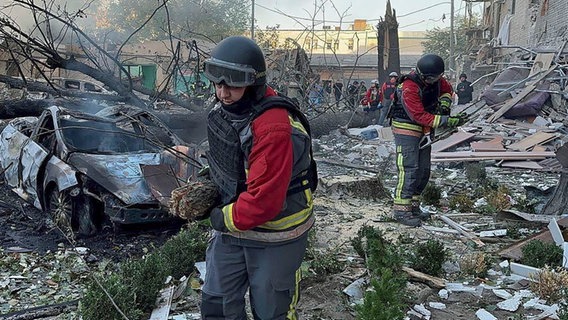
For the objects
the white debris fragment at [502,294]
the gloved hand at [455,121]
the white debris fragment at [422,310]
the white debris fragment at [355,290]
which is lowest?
the white debris fragment at [502,294]

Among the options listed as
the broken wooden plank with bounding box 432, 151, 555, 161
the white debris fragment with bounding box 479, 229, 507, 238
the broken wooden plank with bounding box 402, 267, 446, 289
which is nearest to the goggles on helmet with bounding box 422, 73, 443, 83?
the white debris fragment with bounding box 479, 229, 507, 238

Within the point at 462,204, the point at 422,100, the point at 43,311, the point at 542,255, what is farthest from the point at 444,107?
the point at 43,311

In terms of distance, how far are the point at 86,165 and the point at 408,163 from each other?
3.40 m

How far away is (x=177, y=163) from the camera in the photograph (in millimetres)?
6395

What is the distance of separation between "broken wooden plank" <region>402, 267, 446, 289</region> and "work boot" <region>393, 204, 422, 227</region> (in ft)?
5.88

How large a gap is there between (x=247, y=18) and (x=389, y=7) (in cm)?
1964

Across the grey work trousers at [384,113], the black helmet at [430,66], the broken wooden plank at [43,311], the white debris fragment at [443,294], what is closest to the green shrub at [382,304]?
the white debris fragment at [443,294]

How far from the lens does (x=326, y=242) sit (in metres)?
5.88

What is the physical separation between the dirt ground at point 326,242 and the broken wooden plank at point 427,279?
0.15 ft

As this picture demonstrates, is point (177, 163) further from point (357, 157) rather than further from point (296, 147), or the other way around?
point (357, 157)

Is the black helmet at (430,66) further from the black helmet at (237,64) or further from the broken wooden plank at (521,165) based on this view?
the broken wooden plank at (521,165)

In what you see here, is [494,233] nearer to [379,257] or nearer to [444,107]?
[444,107]

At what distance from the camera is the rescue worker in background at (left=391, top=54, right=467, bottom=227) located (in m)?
6.12

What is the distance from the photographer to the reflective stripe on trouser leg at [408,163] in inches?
250
